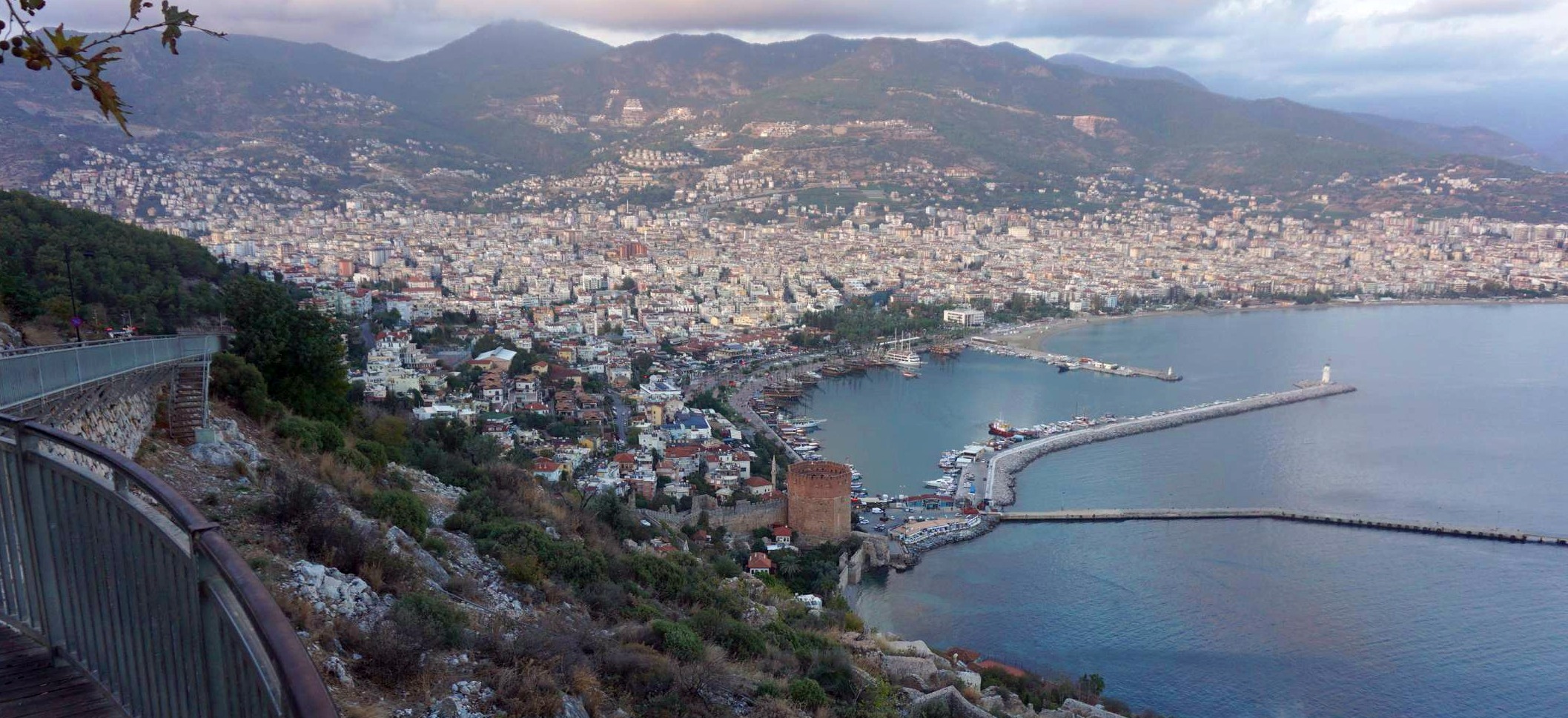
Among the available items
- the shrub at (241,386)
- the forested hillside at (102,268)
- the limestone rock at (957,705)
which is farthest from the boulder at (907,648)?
the forested hillside at (102,268)

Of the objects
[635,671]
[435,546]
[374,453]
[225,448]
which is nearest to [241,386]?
[374,453]

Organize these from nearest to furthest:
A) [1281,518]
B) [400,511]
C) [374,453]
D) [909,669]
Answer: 1. [400,511]
2. [374,453]
3. [909,669]
4. [1281,518]

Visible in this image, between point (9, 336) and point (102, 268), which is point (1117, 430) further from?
point (9, 336)

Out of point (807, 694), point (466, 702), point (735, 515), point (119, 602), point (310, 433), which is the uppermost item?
point (119, 602)

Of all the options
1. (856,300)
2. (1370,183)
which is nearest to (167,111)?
(856,300)

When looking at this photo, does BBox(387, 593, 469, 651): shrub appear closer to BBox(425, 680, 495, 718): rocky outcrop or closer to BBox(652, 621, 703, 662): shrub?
BBox(425, 680, 495, 718): rocky outcrop

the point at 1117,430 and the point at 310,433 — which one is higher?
the point at 310,433
